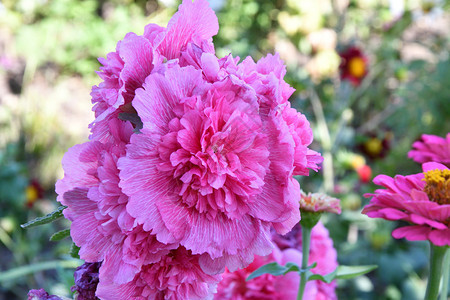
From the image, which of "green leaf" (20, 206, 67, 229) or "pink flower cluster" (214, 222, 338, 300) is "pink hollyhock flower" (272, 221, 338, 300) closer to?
"pink flower cluster" (214, 222, 338, 300)

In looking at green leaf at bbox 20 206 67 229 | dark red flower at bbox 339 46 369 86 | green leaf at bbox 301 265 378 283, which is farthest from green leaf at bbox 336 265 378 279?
dark red flower at bbox 339 46 369 86

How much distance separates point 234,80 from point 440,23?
341 cm

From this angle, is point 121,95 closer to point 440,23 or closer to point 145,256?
point 145,256

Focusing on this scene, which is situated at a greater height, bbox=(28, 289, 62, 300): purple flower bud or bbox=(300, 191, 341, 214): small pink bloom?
bbox=(300, 191, 341, 214): small pink bloom

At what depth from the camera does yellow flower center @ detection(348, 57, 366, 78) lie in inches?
67.5

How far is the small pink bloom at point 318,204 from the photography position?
514 millimetres

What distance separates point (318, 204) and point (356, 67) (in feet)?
4.30

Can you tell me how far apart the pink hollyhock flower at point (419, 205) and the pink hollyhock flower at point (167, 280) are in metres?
0.17

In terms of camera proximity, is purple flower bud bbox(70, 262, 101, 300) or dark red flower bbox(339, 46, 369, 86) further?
dark red flower bbox(339, 46, 369, 86)

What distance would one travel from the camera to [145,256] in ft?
1.15

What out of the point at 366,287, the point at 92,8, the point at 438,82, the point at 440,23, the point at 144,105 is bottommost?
the point at 366,287

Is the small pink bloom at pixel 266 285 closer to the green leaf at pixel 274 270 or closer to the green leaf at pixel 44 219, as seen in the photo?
the green leaf at pixel 274 270

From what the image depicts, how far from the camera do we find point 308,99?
6.12ft

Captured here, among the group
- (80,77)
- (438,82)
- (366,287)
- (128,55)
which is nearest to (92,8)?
(80,77)
